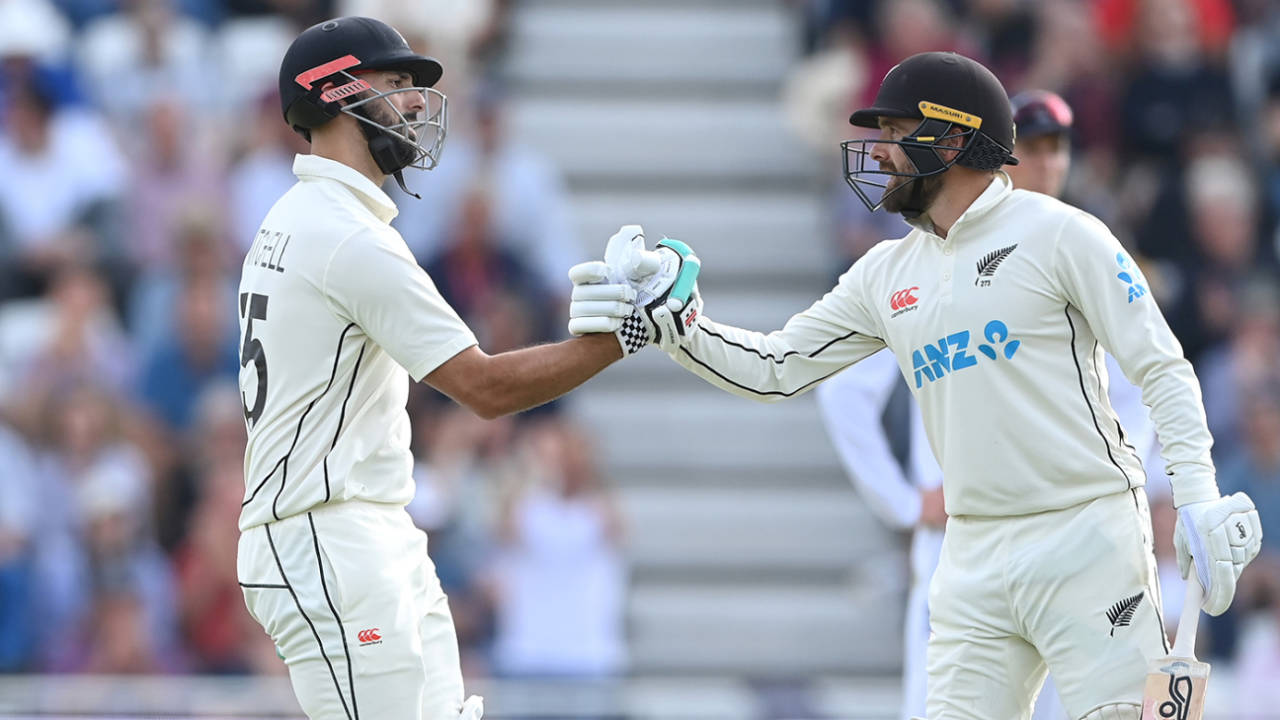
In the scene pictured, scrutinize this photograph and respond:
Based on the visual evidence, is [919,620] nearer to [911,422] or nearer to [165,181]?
[911,422]

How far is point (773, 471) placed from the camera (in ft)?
33.5

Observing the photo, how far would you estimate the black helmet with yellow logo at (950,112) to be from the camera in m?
4.69

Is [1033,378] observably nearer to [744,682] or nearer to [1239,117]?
[744,682]

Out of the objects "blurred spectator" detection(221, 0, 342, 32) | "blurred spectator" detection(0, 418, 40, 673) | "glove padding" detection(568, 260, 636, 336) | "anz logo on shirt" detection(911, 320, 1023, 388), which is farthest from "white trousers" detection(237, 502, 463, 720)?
→ "blurred spectator" detection(221, 0, 342, 32)

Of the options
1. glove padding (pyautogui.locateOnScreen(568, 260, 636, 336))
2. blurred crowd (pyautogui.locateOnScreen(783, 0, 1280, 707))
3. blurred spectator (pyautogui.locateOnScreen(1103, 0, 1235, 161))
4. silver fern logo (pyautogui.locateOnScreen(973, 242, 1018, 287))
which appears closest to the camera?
silver fern logo (pyautogui.locateOnScreen(973, 242, 1018, 287))

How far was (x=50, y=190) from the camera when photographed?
10.0m

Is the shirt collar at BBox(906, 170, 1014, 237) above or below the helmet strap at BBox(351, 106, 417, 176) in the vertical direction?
below

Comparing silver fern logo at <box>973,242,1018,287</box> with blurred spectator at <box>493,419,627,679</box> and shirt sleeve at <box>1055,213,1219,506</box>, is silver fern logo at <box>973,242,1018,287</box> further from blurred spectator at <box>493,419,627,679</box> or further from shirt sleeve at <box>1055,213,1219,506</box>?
blurred spectator at <box>493,419,627,679</box>

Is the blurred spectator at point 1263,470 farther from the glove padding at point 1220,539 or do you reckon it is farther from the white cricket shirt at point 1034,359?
the glove padding at point 1220,539

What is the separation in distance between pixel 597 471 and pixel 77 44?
4.24 meters

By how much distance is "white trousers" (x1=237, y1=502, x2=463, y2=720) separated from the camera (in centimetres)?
422

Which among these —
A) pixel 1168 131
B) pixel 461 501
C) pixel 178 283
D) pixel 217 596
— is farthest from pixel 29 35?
pixel 1168 131

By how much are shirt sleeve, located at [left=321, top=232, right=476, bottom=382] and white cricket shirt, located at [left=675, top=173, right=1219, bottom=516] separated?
123cm

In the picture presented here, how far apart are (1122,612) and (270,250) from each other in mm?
Answer: 2224
